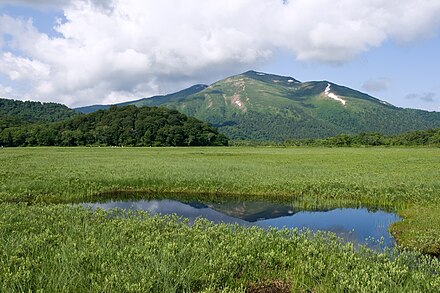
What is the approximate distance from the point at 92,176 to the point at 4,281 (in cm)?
2770

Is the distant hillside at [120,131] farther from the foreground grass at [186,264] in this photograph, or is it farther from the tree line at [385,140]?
the foreground grass at [186,264]

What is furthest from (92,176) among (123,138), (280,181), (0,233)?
(123,138)

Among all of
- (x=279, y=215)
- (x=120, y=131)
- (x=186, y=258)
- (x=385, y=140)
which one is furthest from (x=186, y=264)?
(x=385, y=140)

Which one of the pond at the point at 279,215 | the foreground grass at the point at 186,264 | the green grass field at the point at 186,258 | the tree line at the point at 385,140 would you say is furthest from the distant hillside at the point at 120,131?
the foreground grass at the point at 186,264

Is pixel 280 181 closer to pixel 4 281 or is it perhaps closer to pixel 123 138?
pixel 4 281

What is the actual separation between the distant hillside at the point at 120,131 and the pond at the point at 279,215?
123358mm

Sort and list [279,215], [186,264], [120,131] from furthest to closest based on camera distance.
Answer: [120,131]
[279,215]
[186,264]

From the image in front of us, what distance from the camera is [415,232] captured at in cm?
1712

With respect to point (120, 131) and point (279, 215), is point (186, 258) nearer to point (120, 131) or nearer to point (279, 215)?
point (279, 215)

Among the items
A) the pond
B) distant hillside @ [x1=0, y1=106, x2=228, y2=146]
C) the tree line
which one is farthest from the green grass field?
the tree line

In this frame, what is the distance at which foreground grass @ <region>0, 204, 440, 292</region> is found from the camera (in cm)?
829

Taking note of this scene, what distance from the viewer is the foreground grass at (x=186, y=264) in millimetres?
8289

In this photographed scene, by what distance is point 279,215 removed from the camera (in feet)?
76.5

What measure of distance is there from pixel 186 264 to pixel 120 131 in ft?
485
